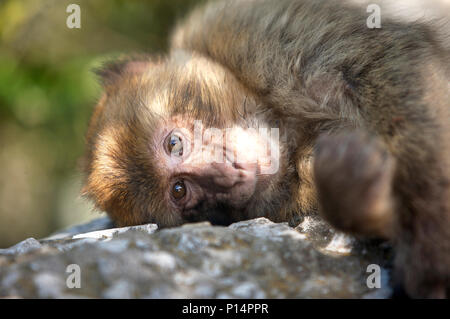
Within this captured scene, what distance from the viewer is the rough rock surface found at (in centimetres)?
218

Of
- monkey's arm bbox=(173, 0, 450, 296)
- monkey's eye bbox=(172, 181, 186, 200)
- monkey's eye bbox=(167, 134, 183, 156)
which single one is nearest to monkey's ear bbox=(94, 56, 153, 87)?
monkey's arm bbox=(173, 0, 450, 296)

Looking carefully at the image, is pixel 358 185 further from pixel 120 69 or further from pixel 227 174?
pixel 120 69

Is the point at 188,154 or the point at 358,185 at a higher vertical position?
the point at 188,154

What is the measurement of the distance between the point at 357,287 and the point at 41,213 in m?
6.02

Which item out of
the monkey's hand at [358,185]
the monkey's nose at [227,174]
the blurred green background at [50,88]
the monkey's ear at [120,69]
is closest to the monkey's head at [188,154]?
the monkey's nose at [227,174]

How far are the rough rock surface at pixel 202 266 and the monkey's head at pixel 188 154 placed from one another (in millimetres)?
578

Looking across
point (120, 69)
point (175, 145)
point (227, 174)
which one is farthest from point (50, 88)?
point (227, 174)

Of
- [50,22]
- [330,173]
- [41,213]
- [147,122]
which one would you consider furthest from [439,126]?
[41,213]

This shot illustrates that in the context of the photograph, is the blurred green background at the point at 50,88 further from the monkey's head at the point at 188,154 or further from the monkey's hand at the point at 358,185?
→ the monkey's hand at the point at 358,185

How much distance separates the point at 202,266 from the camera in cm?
233

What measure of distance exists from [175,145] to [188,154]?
0.10 meters

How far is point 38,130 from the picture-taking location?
22.9 ft

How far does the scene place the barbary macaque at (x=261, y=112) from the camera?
Answer: 9.02 feet

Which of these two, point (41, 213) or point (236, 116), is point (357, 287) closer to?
point (236, 116)
